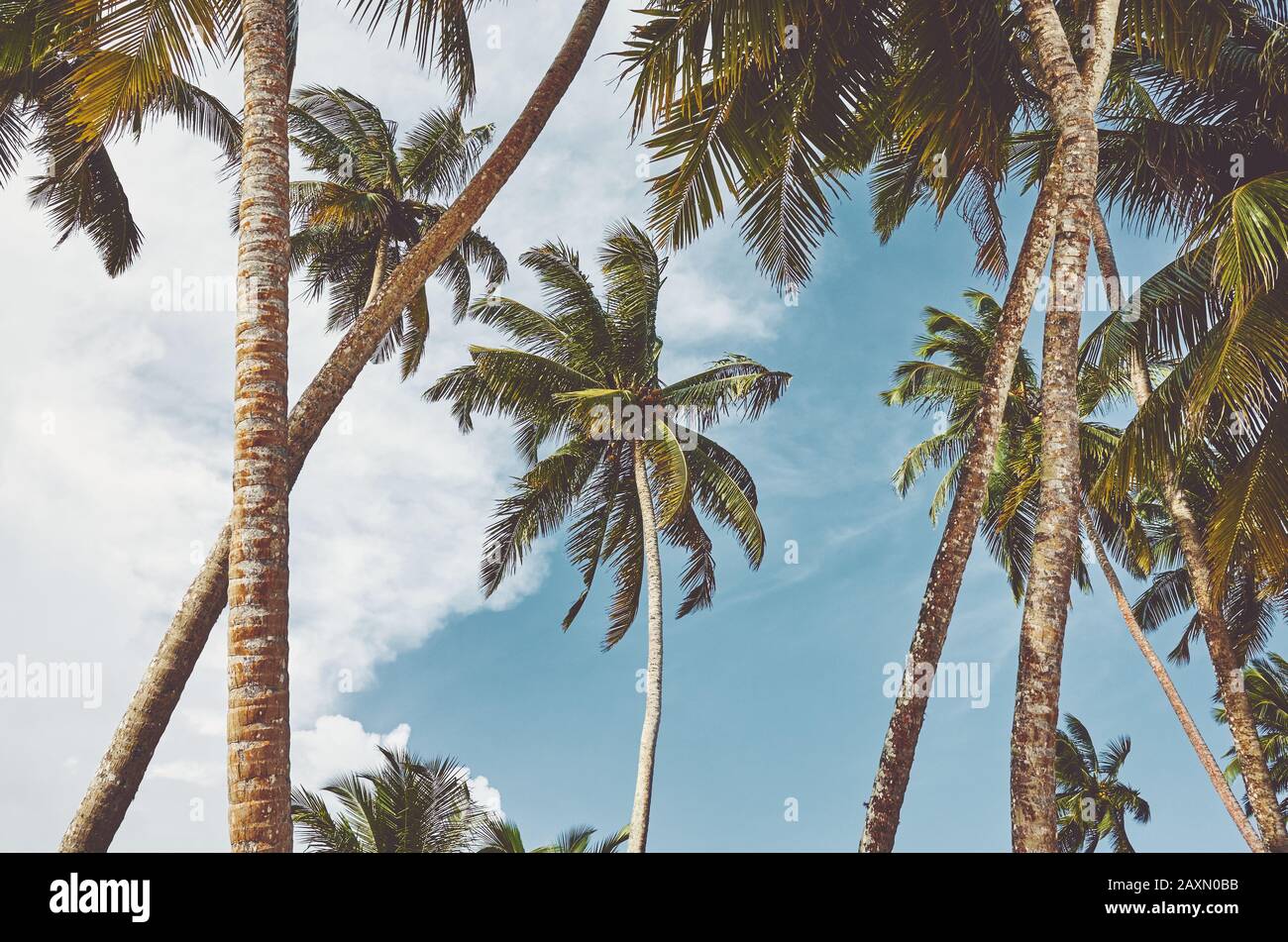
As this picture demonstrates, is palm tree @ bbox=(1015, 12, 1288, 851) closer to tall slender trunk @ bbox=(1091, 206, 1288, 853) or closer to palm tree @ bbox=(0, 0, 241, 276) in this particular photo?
tall slender trunk @ bbox=(1091, 206, 1288, 853)

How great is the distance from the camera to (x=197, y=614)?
7961mm

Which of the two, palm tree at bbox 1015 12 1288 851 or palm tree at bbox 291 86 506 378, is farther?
palm tree at bbox 291 86 506 378

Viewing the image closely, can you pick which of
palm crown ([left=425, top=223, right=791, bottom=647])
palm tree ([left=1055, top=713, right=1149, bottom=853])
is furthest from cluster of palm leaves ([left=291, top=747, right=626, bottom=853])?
palm tree ([left=1055, top=713, right=1149, bottom=853])

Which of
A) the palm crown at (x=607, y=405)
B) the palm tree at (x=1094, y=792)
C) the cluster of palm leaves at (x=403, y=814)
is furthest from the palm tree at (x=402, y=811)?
the palm tree at (x=1094, y=792)

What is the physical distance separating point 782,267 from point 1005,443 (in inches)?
510

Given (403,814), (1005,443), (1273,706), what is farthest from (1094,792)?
(403,814)

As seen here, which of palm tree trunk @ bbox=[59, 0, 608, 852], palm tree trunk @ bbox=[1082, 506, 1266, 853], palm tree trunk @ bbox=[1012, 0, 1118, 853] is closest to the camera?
palm tree trunk @ bbox=[1012, 0, 1118, 853]

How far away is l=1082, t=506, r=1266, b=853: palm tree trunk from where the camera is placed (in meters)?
15.5

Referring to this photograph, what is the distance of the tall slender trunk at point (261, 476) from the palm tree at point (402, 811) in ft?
29.6

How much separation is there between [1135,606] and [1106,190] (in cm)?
1576

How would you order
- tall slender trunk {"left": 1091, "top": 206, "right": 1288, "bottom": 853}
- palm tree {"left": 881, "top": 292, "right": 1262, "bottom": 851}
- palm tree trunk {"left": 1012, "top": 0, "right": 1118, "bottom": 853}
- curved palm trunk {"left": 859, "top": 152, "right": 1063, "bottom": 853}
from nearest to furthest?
1. palm tree trunk {"left": 1012, "top": 0, "right": 1118, "bottom": 853}
2. curved palm trunk {"left": 859, "top": 152, "right": 1063, "bottom": 853}
3. tall slender trunk {"left": 1091, "top": 206, "right": 1288, "bottom": 853}
4. palm tree {"left": 881, "top": 292, "right": 1262, "bottom": 851}

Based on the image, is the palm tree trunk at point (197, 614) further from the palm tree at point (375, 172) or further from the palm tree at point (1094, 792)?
the palm tree at point (1094, 792)

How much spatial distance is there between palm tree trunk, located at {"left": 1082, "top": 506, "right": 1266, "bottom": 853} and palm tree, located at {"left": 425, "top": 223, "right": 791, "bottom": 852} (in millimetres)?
7146

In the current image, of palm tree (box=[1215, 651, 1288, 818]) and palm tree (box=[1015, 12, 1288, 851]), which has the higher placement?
palm tree (box=[1015, 12, 1288, 851])
